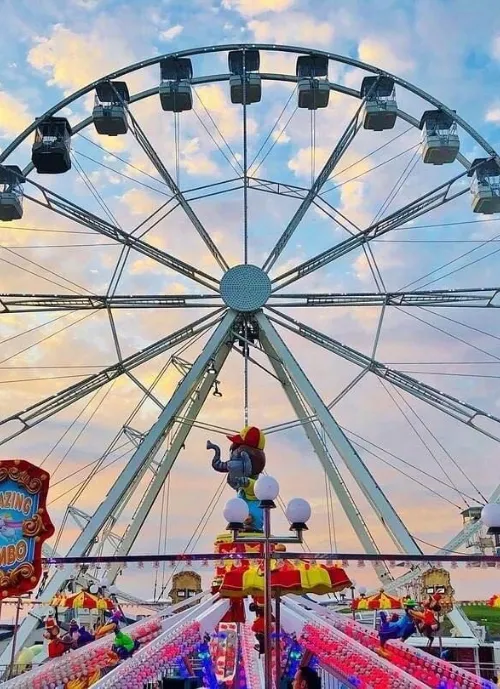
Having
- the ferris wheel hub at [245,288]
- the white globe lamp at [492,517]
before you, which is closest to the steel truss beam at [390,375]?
the ferris wheel hub at [245,288]

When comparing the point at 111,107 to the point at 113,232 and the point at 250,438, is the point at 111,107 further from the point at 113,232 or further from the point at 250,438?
the point at 250,438

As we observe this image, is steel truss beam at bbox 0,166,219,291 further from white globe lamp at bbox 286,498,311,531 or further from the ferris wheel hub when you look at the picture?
white globe lamp at bbox 286,498,311,531

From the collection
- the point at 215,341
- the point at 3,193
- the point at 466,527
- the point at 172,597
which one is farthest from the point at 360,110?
the point at 172,597

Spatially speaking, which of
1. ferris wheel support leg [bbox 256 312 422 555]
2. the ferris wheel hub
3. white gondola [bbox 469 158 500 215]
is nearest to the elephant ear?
ferris wheel support leg [bbox 256 312 422 555]

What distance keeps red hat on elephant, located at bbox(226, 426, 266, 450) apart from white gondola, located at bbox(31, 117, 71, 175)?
6022 mm

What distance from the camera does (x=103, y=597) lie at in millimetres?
12234

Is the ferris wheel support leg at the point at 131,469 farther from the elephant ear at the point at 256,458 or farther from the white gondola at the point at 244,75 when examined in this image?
the white gondola at the point at 244,75

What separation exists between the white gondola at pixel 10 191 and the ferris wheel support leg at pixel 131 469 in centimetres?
418

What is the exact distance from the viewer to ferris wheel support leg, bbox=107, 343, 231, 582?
40.6 feet

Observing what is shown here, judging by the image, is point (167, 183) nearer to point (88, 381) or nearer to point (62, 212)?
point (62, 212)

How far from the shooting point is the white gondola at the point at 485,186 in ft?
42.3

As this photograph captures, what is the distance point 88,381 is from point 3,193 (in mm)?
3634

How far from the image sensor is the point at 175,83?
14.2 meters

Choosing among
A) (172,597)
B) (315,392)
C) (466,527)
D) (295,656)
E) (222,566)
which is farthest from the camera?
(172,597)
